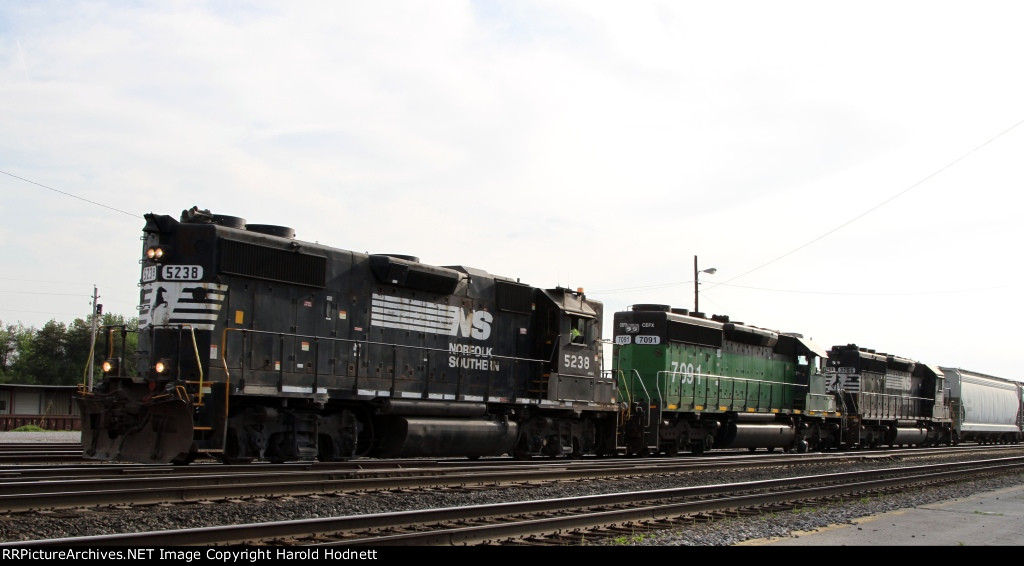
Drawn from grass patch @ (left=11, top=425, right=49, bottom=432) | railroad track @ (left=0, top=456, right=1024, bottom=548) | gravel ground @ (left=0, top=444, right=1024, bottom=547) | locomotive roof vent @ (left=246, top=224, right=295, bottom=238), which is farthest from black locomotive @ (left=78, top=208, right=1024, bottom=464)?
grass patch @ (left=11, top=425, right=49, bottom=432)

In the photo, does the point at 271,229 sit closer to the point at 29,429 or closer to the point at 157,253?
the point at 157,253

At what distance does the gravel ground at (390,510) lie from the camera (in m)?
7.82

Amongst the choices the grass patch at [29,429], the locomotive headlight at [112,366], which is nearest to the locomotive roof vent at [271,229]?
the locomotive headlight at [112,366]

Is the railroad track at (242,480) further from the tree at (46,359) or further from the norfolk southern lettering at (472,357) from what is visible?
the tree at (46,359)

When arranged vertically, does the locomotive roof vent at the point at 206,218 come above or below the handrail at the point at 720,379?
above

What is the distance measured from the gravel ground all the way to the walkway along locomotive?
320 cm

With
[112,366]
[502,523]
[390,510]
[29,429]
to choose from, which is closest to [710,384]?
[112,366]

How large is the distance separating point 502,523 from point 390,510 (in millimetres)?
1603

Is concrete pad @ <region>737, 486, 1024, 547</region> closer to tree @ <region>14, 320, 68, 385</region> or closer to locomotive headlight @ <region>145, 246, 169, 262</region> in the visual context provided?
locomotive headlight @ <region>145, 246, 169, 262</region>

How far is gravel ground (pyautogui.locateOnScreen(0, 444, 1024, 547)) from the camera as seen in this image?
7.82 meters

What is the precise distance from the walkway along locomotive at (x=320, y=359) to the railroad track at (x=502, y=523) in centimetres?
498

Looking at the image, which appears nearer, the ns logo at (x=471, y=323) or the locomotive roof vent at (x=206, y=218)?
the locomotive roof vent at (x=206, y=218)

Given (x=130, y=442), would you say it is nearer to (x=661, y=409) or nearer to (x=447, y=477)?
(x=447, y=477)
